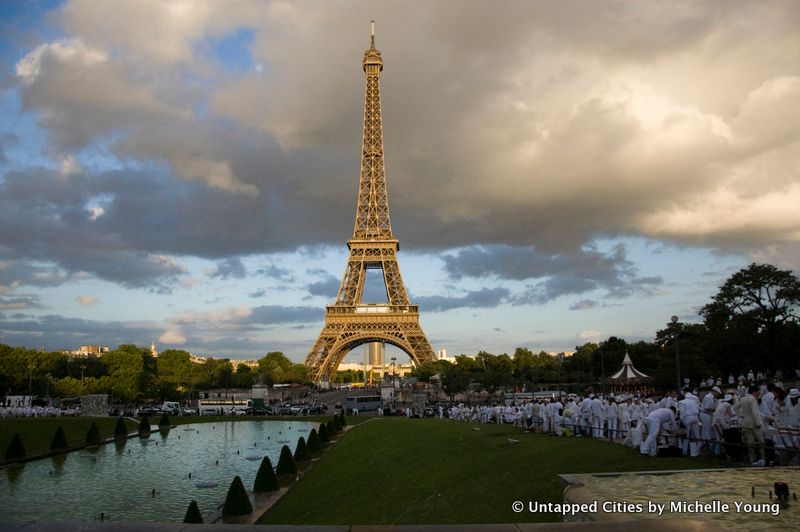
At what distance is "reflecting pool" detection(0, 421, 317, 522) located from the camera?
2108 cm

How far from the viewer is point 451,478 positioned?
17844 millimetres

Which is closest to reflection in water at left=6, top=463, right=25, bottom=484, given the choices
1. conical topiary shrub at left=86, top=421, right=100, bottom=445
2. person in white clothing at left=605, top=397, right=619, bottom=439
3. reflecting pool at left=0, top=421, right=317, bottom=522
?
reflecting pool at left=0, top=421, right=317, bottom=522

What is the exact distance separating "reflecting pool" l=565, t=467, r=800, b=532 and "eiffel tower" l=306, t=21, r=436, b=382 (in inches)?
3039

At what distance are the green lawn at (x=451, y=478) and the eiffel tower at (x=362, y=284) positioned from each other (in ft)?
202

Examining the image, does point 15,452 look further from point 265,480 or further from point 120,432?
point 265,480

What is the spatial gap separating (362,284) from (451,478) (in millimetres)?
77126

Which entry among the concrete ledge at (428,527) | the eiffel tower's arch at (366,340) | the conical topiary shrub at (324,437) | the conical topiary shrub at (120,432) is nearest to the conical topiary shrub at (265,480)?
the conical topiary shrub at (324,437)

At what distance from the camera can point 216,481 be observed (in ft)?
88.1

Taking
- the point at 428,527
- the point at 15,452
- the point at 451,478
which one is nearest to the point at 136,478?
the point at 15,452

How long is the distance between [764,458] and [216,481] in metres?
21.3

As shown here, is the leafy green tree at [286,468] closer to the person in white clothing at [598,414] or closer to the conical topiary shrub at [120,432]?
the person in white clothing at [598,414]

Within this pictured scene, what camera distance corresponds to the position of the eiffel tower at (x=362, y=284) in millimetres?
90000

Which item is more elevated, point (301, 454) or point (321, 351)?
point (321, 351)

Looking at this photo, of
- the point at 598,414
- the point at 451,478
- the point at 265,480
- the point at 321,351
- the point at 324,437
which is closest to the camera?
the point at 451,478
